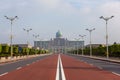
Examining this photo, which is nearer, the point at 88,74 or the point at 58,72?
the point at 88,74

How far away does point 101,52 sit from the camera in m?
124

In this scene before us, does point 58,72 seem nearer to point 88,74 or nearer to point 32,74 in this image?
point 88,74

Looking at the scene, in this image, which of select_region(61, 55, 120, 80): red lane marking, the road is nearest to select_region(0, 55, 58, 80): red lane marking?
the road

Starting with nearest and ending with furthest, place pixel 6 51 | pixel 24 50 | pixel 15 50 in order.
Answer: pixel 6 51 → pixel 15 50 → pixel 24 50

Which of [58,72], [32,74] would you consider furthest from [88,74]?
[32,74]

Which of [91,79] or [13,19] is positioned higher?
[13,19]

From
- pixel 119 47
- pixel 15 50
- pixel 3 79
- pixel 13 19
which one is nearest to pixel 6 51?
pixel 15 50

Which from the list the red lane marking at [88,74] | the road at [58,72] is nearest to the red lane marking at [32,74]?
the road at [58,72]

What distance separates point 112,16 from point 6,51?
115ft

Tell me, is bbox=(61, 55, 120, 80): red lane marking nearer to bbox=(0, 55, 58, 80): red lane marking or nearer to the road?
the road

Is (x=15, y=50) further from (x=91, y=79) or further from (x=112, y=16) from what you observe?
(x=91, y=79)

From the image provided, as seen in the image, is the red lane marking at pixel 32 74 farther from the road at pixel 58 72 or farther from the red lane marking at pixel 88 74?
the red lane marking at pixel 88 74

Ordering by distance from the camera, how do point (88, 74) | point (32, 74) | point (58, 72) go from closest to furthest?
point (32, 74), point (88, 74), point (58, 72)

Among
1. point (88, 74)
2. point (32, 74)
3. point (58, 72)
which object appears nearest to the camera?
point (32, 74)
